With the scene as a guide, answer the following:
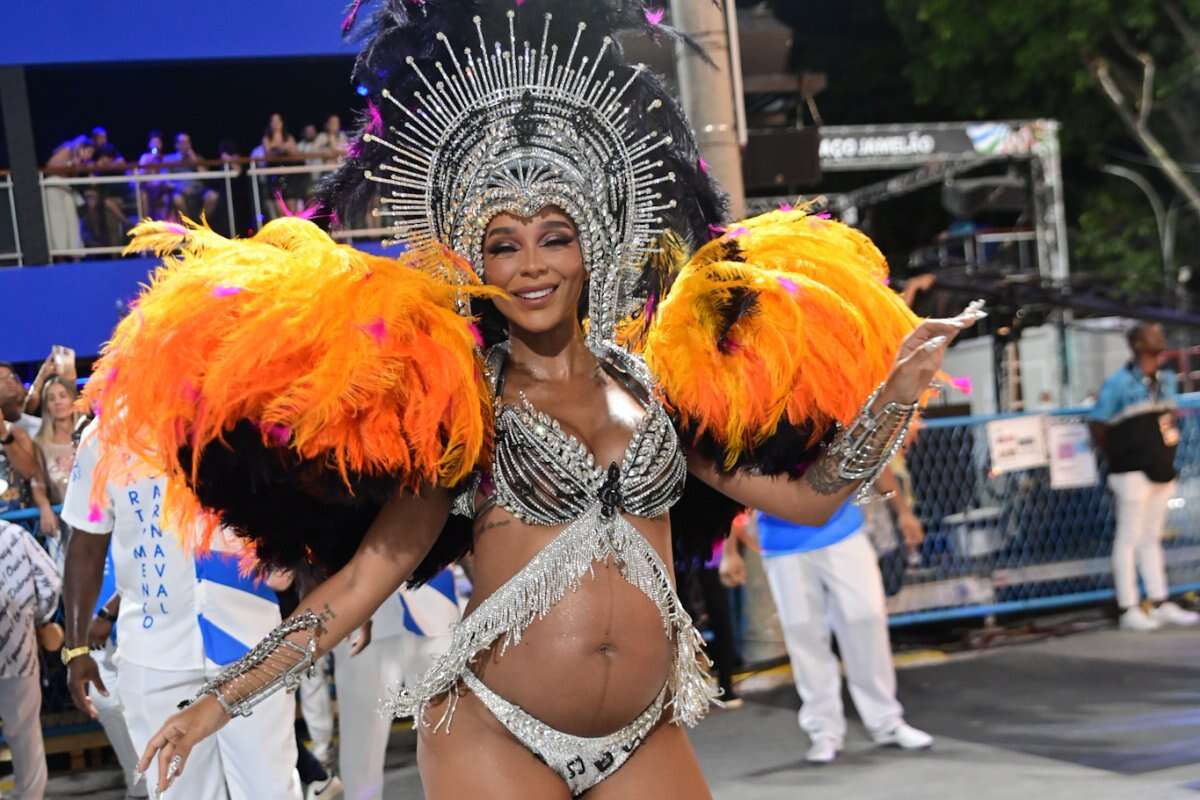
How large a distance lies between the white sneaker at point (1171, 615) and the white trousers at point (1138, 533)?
0.27ft

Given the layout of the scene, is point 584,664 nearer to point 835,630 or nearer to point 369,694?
point 369,694

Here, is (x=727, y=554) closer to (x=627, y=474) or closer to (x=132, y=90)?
(x=627, y=474)

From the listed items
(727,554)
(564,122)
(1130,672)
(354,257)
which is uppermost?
(564,122)

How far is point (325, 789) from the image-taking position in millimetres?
6367

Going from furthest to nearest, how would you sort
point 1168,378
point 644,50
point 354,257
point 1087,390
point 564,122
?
point 1087,390 → point 1168,378 → point 644,50 → point 564,122 → point 354,257

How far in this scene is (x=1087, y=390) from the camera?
19.8 metres

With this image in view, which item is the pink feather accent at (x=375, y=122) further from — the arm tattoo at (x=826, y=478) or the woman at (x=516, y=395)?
the arm tattoo at (x=826, y=478)

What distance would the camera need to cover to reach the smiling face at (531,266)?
3.06m

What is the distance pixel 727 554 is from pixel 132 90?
10032mm

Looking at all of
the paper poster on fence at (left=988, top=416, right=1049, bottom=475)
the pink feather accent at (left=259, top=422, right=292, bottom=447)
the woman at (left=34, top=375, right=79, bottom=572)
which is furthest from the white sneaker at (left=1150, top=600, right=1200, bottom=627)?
the pink feather accent at (left=259, top=422, right=292, bottom=447)

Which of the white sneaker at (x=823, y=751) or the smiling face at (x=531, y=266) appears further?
the white sneaker at (x=823, y=751)

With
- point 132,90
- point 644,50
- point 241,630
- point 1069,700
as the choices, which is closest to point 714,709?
point 1069,700

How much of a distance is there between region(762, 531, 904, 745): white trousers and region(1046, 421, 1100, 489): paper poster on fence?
364 centimetres

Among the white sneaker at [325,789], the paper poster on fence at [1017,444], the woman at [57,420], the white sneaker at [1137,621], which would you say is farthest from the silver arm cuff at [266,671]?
the white sneaker at [1137,621]
